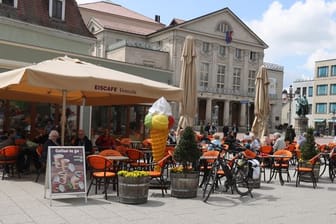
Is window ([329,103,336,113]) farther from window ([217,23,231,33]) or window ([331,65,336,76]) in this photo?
window ([217,23,231,33])

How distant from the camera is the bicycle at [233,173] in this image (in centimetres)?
902

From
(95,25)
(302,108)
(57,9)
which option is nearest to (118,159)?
(57,9)

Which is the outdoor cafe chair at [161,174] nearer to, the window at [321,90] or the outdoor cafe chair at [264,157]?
the outdoor cafe chair at [264,157]

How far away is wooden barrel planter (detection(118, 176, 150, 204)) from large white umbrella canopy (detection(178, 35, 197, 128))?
669 centimetres

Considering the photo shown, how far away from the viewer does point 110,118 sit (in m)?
20.1

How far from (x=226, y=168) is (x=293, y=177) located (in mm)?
4698

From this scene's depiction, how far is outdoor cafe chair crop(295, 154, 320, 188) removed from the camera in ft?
36.4

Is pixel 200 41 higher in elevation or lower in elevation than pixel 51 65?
higher

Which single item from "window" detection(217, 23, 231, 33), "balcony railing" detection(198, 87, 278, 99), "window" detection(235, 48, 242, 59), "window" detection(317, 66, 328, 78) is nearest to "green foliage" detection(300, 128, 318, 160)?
"balcony railing" detection(198, 87, 278, 99)

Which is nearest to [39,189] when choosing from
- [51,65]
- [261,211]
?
[51,65]

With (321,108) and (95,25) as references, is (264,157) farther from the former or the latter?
(321,108)

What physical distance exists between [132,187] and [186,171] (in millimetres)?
1383

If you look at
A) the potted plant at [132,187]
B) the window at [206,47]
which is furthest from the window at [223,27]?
the potted plant at [132,187]

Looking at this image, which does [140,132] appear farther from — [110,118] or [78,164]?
[78,164]
